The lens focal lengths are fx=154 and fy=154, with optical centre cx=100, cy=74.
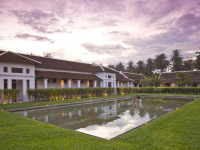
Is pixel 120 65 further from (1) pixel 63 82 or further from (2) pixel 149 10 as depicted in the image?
(2) pixel 149 10

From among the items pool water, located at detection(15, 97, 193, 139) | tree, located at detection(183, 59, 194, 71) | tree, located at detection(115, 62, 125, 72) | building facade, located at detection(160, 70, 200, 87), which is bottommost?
pool water, located at detection(15, 97, 193, 139)

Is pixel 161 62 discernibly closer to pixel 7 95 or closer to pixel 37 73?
pixel 37 73

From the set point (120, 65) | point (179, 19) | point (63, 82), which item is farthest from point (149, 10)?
point (120, 65)

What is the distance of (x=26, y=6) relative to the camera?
1371 centimetres

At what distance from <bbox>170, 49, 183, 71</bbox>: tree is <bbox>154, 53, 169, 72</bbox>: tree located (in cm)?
272

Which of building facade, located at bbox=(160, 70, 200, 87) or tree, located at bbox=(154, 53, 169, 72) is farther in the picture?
tree, located at bbox=(154, 53, 169, 72)

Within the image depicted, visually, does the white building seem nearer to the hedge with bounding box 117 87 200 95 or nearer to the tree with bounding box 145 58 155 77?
the hedge with bounding box 117 87 200 95

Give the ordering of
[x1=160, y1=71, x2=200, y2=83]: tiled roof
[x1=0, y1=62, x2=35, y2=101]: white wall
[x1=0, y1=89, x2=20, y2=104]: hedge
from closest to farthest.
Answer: [x1=0, y1=89, x2=20, y2=104]: hedge
[x1=0, y1=62, x2=35, y2=101]: white wall
[x1=160, y1=71, x2=200, y2=83]: tiled roof

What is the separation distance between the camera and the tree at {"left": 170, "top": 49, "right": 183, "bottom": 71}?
56.8 metres

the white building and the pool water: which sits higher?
the white building

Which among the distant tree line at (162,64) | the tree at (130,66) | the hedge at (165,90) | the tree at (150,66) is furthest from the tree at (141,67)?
the hedge at (165,90)

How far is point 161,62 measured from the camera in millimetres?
61281

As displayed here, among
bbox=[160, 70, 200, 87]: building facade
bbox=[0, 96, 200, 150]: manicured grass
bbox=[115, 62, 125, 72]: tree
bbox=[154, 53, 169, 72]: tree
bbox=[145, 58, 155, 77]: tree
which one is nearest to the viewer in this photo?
bbox=[0, 96, 200, 150]: manicured grass

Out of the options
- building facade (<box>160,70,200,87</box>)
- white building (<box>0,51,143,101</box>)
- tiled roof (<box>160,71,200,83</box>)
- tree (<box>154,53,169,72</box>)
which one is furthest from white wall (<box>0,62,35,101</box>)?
tree (<box>154,53,169,72</box>)
